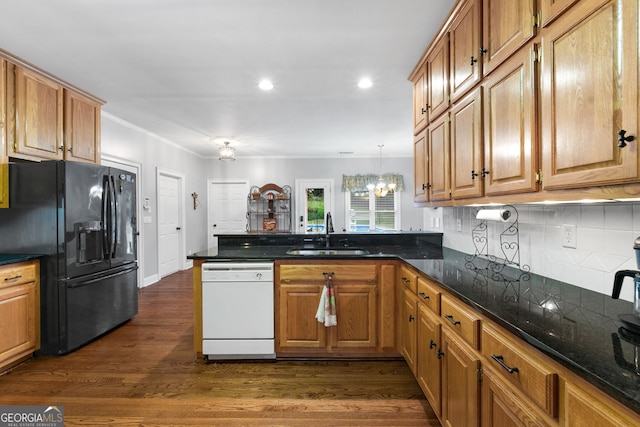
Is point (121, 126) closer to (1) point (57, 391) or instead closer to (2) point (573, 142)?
(1) point (57, 391)

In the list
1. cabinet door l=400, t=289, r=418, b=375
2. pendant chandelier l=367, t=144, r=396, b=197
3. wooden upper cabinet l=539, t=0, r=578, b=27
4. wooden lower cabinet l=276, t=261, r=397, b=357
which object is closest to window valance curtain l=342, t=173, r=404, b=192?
pendant chandelier l=367, t=144, r=396, b=197

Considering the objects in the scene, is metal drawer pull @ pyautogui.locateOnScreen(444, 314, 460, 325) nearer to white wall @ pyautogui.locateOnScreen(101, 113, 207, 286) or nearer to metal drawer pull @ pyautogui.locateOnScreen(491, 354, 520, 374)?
metal drawer pull @ pyautogui.locateOnScreen(491, 354, 520, 374)

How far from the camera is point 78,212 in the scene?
270cm

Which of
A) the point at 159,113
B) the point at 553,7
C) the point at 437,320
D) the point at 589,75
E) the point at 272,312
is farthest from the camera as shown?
the point at 159,113

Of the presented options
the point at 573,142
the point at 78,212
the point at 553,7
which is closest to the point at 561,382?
the point at 573,142

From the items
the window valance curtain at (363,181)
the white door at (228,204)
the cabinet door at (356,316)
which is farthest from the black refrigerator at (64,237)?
the window valance curtain at (363,181)

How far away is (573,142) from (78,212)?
3395 millimetres

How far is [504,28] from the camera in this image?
1.45m

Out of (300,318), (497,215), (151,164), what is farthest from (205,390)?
(151,164)

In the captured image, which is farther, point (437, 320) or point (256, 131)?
point (256, 131)

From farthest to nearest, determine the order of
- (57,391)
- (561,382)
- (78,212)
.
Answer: (78,212) < (57,391) < (561,382)

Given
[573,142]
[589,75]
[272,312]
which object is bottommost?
[272,312]

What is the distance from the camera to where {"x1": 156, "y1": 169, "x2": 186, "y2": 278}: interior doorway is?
17.5 ft

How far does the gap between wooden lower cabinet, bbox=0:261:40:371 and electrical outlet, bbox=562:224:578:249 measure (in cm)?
359
